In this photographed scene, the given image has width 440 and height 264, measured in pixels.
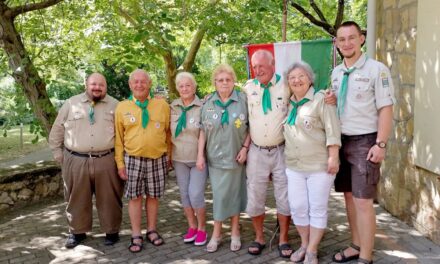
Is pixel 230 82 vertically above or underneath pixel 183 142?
above

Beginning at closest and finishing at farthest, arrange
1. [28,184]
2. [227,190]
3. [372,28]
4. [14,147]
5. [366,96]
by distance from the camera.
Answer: [366,96], [227,190], [372,28], [28,184], [14,147]

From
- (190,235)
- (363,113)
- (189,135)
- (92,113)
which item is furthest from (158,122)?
(363,113)

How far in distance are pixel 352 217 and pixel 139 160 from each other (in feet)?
6.18

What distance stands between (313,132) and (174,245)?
172 cm

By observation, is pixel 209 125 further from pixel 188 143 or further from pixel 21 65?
pixel 21 65

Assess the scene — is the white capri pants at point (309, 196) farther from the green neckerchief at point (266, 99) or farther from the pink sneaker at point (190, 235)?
the pink sneaker at point (190, 235)

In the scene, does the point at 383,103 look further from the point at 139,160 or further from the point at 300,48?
the point at 139,160

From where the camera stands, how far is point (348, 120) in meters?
3.25

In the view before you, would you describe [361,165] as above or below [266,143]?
below

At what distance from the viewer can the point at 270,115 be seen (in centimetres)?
351

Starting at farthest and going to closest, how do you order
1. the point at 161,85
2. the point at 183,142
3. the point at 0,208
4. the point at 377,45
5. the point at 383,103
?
the point at 161,85 → the point at 0,208 → the point at 377,45 → the point at 183,142 → the point at 383,103

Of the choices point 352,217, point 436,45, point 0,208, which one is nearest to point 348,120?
point 352,217

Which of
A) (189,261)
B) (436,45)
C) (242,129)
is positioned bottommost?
(189,261)

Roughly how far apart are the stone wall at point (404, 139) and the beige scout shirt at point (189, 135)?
205 centimetres
